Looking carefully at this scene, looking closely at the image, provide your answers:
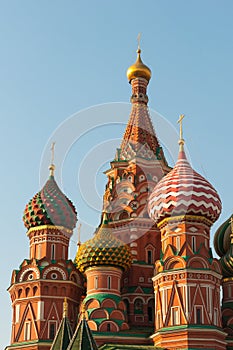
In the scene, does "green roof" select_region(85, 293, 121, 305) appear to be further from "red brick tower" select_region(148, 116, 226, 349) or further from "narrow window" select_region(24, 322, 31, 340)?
"narrow window" select_region(24, 322, 31, 340)

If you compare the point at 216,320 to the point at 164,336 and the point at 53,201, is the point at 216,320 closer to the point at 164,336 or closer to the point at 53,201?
the point at 164,336

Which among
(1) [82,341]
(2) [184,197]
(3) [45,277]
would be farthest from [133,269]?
(1) [82,341]

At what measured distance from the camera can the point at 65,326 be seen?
3055 cm

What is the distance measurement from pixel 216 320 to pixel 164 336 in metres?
2.41

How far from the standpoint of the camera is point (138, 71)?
42.8 metres

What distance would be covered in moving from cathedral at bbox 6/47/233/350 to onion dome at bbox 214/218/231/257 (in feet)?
0.25

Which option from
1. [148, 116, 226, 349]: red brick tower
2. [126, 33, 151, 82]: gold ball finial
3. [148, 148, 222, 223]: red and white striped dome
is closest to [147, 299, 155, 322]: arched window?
[148, 116, 226, 349]: red brick tower

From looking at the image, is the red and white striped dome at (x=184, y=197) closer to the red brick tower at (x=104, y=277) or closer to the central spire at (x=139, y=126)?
the red brick tower at (x=104, y=277)

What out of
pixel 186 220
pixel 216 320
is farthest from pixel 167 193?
pixel 216 320

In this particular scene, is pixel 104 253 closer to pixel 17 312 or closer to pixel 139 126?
pixel 17 312

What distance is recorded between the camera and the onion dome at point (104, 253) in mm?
34688

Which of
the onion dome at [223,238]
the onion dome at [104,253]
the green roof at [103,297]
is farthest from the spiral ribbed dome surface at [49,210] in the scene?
the onion dome at [223,238]

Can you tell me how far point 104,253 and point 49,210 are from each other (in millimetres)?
3923

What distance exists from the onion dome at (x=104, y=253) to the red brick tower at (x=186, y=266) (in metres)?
1.94
